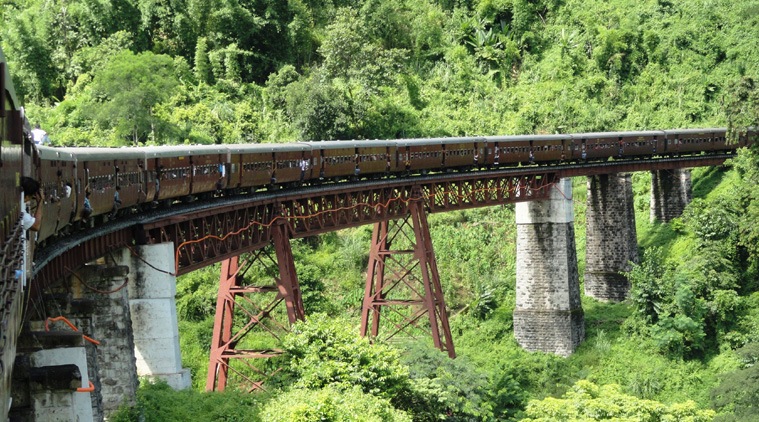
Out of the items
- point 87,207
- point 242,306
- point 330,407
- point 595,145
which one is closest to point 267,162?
point 242,306

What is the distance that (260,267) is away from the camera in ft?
151

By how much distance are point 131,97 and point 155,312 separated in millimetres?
31392

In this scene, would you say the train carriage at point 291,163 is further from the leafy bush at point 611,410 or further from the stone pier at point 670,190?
the stone pier at point 670,190

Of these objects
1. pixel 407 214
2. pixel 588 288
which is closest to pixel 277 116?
pixel 588 288

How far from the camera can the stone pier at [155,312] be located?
22828 millimetres

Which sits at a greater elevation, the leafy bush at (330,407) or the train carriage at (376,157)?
the train carriage at (376,157)

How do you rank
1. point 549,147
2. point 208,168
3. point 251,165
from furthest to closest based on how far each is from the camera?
point 549,147, point 251,165, point 208,168

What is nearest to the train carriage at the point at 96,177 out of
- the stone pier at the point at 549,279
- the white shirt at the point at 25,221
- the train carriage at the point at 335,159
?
the white shirt at the point at 25,221

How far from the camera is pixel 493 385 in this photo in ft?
122

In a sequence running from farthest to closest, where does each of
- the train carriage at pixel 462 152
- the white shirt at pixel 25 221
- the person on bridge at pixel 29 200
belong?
1. the train carriage at pixel 462 152
2. the person on bridge at pixel 29 200
3. the white shirt at pixel 25 221

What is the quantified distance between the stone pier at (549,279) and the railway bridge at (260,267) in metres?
0.04

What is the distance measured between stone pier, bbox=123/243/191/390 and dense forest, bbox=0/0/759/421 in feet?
3.05

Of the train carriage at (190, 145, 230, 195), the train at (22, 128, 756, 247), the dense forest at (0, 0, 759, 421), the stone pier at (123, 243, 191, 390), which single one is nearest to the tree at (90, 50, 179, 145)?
the dense forest at (0, 0, 759, 421)

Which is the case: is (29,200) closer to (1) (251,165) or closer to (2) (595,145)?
(1) (251,165)
